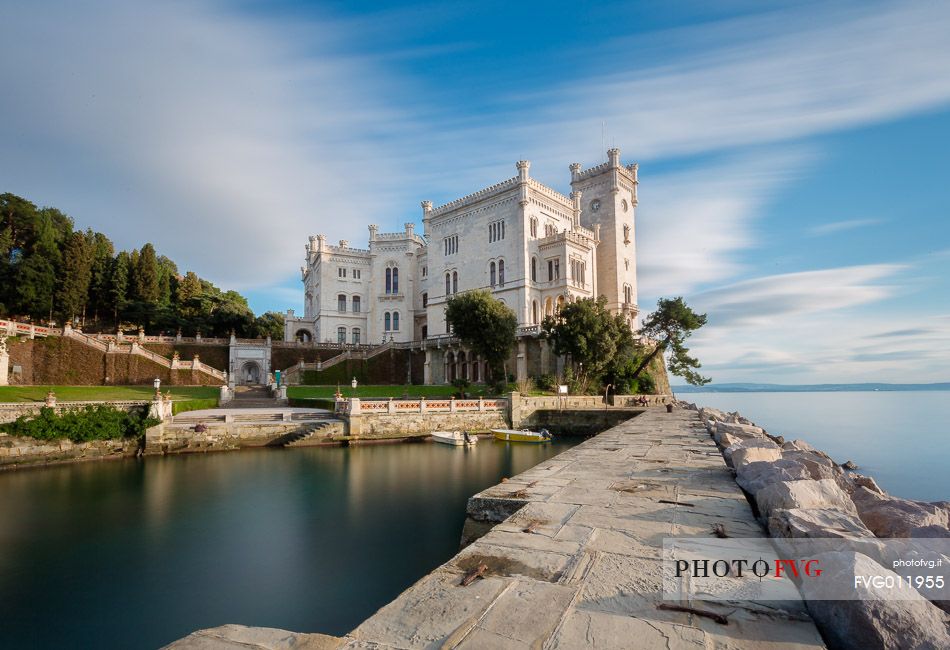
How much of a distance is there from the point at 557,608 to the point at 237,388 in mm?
40405

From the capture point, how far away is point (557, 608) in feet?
11.3

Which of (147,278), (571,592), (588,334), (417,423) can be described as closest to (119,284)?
(147,278)

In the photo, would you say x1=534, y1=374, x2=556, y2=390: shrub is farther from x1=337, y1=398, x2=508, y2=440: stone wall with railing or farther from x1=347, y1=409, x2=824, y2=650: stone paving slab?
x1=347, y1=409, x2=824, y2=650: stone paving slab

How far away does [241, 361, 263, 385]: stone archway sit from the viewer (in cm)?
4456

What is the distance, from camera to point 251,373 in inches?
1790

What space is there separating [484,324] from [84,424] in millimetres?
22616

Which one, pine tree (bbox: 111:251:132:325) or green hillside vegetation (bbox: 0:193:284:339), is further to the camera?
pine tree (bbox: 111:251:132:325)

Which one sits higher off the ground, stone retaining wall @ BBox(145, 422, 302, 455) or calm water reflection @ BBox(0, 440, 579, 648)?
stone retaining wall @ BBox(145, 422, 302, 455)

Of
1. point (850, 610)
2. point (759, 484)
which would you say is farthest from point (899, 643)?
point (759, 484)

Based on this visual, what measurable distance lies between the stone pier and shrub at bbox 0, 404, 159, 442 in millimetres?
21040

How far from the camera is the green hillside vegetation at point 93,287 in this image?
134 ft

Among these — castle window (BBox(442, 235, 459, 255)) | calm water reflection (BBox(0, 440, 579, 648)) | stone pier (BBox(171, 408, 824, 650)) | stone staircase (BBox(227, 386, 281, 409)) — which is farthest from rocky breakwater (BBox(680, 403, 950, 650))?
castle window (BBox(442, 235, 459, 255))

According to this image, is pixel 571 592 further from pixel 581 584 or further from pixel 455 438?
pixel 455 438

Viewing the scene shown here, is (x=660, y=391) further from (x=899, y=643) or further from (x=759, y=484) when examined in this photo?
(x=899, y=643)
